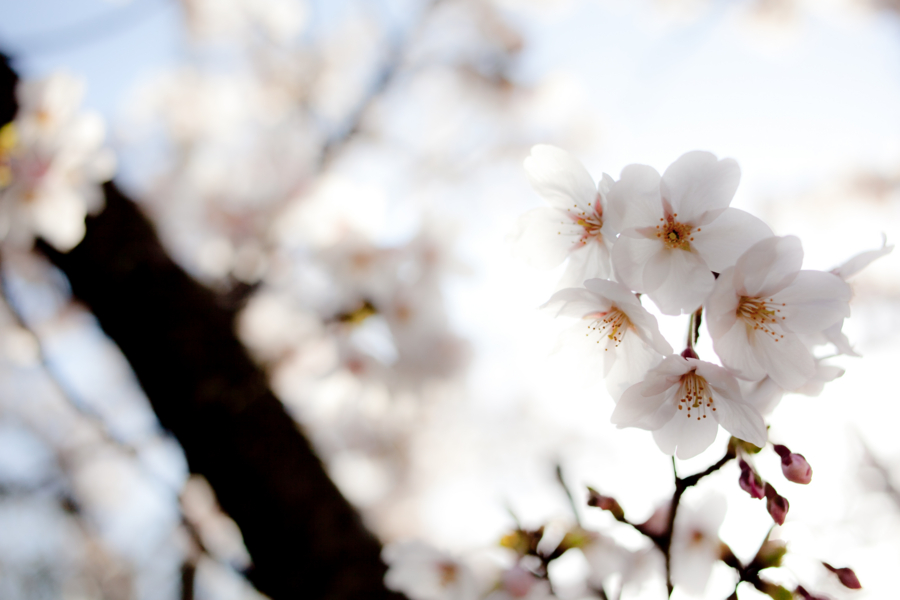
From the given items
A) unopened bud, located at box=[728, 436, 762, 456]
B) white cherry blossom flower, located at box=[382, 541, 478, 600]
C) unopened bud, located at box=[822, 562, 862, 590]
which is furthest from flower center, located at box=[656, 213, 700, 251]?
white cherry blossom flower, located at box=[382, 541, 478, 600]

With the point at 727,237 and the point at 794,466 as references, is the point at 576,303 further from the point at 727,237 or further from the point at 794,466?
the point at 794,466

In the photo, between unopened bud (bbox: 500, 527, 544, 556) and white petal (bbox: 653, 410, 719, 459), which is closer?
white petal (bbox: 653, 410, 719, 459)

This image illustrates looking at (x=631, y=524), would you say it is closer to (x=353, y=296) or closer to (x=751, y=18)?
(x=353, y=296)

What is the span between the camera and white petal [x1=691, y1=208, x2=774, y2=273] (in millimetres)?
478

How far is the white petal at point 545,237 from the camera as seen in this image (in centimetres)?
63

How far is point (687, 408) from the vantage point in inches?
20.8

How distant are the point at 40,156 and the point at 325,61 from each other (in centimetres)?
389

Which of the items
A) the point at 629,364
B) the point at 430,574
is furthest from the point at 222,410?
the point at 629,364

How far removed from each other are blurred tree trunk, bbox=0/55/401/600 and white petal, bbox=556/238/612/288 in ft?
3.45

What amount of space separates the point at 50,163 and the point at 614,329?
147 cm

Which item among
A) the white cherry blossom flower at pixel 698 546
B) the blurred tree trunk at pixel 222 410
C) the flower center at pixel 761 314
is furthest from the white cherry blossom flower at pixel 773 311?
the blurred tree trunk at pixel 222 410

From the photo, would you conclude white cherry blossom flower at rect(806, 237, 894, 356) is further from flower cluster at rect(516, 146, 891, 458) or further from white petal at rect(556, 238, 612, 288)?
white petal at rect(556, 238, 612, 288)

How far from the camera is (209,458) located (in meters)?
1.43

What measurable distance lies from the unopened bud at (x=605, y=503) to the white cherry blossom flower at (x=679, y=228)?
0.25m
